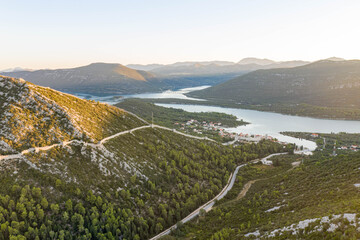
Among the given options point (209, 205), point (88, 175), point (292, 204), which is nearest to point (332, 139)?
point (209, 205)

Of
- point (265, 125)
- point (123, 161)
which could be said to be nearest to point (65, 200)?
point (123, 161)

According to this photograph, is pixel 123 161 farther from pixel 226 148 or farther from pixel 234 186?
pixel 226 148

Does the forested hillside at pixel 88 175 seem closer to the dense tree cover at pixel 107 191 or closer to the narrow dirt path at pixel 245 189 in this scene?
the dense tree cover at pixel 107 191

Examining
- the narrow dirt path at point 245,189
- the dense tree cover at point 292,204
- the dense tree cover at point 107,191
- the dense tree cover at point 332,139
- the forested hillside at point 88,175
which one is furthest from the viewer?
the dense tree cover at point 332,139

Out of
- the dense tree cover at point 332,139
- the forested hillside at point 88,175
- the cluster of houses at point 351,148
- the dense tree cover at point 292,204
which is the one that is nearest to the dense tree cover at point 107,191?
the forested hillside at point 88,175

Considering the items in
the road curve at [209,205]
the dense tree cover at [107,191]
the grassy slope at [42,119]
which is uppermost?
the grassy slope at [42,119]

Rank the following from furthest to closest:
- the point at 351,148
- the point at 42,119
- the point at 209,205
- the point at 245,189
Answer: the point at 351,148 < the point at 245,189 < the point at 42,119 < the point at 209,205

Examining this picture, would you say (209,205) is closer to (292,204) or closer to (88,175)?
(292,204)
